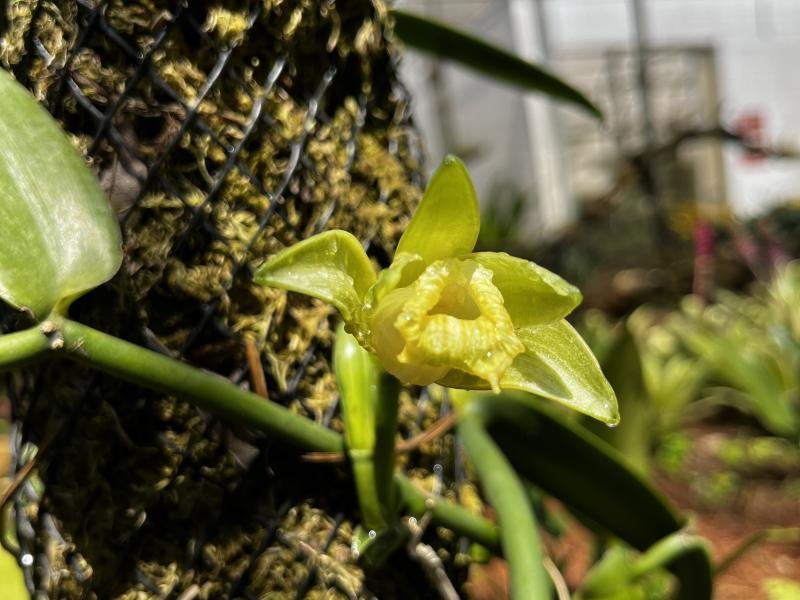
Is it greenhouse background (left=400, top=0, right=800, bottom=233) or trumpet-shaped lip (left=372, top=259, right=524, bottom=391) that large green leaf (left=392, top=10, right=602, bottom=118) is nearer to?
trumpet-shaped lip (left=372, top=259, right=524, bottom=391)

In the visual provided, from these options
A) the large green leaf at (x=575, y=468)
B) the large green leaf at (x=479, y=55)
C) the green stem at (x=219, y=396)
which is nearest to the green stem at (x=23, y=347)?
the green stem at (x=219, y=396)

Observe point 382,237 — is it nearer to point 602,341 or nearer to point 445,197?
point 445,197

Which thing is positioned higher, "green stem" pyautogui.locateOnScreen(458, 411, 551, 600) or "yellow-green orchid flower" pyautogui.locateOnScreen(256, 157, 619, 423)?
"yellow-green orchid flower" pyautogui.locateOnScreen(256, 157, 619, 423)

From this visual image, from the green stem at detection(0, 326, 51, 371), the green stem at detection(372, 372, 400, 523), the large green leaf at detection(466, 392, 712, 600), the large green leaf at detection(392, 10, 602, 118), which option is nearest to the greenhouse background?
the large green leaf at detection(392, 10, 602, 118)

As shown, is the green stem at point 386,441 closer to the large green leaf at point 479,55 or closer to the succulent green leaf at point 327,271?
the succulent green leaf at point 327,271

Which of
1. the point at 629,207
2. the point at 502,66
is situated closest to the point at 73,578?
the point at 502,66
